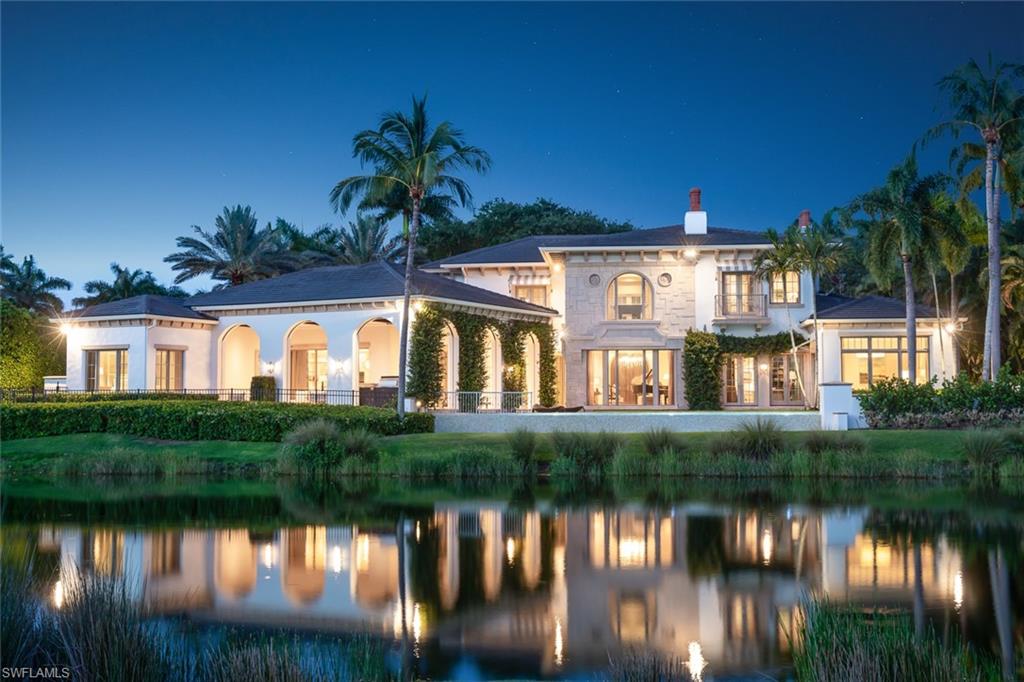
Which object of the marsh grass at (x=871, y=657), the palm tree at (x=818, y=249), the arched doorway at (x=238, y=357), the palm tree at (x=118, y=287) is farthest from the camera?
the palm tree at (x=118, y=287)

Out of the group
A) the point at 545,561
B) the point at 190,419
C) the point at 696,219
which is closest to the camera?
the point at 545,561

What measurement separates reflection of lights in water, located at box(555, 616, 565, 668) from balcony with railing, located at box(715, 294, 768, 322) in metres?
26.1

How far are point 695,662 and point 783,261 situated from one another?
24.5m

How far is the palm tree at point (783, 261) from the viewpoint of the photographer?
3012cm

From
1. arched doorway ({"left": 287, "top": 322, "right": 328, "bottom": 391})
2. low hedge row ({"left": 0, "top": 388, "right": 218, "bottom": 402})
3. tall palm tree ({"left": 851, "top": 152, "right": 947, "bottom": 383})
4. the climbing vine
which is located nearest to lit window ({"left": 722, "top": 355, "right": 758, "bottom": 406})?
tall palm tree ({"left": 851, "top": 152, "right": 947, "bottom": 383})

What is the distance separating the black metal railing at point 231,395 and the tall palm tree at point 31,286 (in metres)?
20.2

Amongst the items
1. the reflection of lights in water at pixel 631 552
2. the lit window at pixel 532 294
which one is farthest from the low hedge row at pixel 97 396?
the reflection of lights in water at pixel 631 552

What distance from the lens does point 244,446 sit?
77.2ft

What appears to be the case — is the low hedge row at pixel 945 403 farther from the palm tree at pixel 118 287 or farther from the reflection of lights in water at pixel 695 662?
the palm tree at pixel 118 287

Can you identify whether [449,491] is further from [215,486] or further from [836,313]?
[836,313]

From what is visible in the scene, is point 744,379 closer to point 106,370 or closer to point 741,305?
point 741,305

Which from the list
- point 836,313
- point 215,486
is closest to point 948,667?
point 215,486

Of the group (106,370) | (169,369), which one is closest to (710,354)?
(169,369)

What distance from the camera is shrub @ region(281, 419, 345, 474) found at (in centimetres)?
2155
